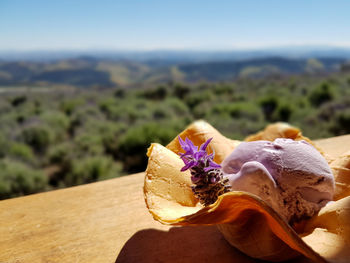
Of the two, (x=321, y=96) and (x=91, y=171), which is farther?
(x=321, y=96)

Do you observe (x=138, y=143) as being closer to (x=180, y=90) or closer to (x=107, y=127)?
(x=107, y=127)

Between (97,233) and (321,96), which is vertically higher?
(97,233)

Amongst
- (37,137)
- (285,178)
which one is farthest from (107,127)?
(285,178)

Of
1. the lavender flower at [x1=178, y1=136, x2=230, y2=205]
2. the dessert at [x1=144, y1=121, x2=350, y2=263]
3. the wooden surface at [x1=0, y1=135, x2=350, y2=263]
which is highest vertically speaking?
the lavender flower at [x1=178, y1=136, x2=230, y2=205]

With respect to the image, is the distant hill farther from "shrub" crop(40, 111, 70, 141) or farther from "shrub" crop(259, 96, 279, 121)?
"shrub" crop(40, 111, 70, 141)

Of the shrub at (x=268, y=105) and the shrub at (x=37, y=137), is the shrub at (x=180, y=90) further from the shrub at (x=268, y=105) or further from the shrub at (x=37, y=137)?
the shrub at (x=37, y=137)

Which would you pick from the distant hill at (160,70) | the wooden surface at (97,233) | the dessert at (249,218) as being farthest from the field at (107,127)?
the distant hill at (160,70)

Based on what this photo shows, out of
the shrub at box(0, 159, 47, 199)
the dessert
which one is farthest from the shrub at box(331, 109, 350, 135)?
the dessert
